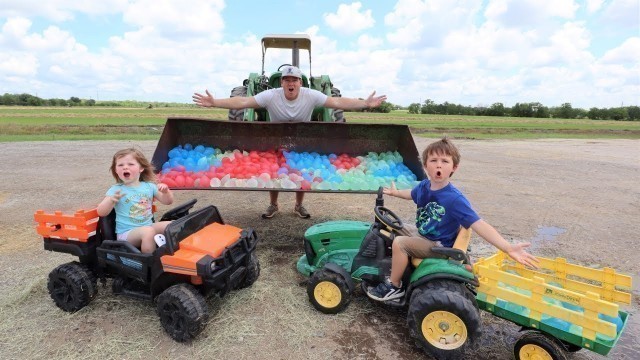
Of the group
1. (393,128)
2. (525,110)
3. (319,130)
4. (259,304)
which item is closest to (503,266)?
(259,304)

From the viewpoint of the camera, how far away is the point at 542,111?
6247 cm

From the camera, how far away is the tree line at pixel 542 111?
198 feet

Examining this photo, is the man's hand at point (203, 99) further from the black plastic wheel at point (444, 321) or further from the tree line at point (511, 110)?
the tree line at point (511, 110)

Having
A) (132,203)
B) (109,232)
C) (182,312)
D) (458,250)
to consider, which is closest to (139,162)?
(132,203)

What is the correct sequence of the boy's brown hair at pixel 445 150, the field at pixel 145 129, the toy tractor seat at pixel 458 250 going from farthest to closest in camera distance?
1. the field at pixel 145 129
2. the boy's brown hair at pixel 445 150
3. the toy tractor seat at pixel 458 250

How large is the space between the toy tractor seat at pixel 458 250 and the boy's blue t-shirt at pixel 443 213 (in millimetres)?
75

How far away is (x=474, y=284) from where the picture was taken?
2.69 m

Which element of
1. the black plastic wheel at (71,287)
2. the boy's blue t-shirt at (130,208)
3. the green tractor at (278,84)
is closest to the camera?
the black plastic wheel at (71,287)

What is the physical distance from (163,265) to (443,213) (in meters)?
2.05

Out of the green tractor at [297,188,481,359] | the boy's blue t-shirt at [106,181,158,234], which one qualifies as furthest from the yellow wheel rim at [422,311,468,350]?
the boy's blue t-shirt at [106,181,158,234]

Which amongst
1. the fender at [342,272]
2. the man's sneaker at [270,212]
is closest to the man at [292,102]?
the man's sneaker at [270,212]

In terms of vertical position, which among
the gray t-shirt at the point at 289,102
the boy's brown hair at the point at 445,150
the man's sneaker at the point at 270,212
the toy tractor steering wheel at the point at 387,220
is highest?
the gray t-shirt at the point at 289,102

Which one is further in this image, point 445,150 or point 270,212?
point 270,212

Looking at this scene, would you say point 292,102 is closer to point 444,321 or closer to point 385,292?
point 385,292
